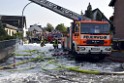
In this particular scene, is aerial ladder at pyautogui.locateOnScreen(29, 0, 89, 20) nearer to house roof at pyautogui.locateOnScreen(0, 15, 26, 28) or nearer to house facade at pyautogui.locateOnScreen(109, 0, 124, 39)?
house facade at pyautogui.locateOnScreen(109, 0, 124, 39)

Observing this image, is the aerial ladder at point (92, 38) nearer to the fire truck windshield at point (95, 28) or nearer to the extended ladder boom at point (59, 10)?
the fire truck windshield at point (95, 28)

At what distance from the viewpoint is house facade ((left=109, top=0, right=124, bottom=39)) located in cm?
3300

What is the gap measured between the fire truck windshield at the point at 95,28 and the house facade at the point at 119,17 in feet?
43.7

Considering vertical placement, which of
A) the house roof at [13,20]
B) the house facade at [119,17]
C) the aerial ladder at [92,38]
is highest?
the house roof at [13,20]

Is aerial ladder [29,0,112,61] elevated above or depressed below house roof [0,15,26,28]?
below

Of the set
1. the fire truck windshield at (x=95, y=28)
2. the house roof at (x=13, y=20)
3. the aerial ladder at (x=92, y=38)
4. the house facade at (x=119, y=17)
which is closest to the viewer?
the aerial ladder at (x=92, y=38)

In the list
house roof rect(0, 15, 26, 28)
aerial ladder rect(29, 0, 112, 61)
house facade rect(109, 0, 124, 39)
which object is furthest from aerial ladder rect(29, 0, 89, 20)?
house roof rect(0, 15, 26, 28)

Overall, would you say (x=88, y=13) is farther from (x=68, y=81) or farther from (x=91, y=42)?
(x=68, y=81)

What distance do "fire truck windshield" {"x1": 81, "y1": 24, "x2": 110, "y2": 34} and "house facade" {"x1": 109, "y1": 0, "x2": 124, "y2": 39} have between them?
13316 millimetres

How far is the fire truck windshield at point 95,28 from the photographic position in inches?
746

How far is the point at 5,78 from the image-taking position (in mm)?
12180

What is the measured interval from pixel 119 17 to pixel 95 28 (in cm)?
1616

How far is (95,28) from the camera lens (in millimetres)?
19047

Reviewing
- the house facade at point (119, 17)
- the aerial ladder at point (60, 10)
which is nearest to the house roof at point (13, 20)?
the house facade at point (119, 17)
